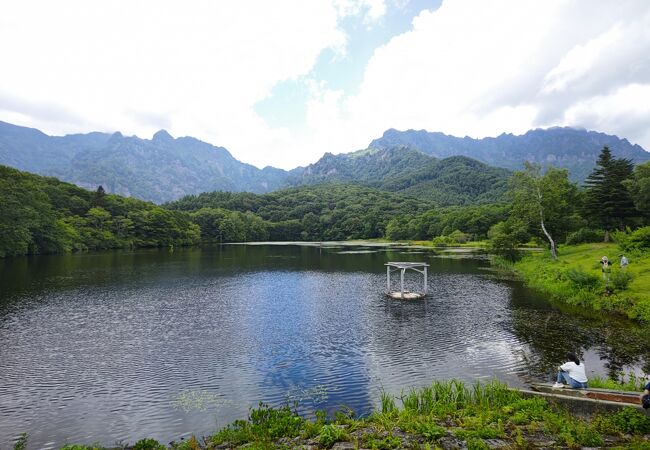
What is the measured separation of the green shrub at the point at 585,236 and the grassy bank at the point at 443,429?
63887 mm

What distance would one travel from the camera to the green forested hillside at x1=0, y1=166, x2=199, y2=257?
3816 inches

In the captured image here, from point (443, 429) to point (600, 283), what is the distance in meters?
34.8

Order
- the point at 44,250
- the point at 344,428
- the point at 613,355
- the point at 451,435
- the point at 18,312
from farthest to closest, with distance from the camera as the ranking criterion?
the point at 44,250
the point at 18,312
the point at 613,355
the point at 344,428
the point at 451,435

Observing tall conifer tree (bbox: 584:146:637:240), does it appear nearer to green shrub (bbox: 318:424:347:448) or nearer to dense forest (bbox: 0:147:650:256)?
dense forest (bbox: 0:147:650:256)

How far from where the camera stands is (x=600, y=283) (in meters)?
38.6

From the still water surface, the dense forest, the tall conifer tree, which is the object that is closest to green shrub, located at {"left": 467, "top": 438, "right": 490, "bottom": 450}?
the still water surface

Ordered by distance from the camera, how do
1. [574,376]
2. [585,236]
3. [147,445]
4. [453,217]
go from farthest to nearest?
1. [453,217]
2. [585,236]
3. [574,376]
4. [147,445]

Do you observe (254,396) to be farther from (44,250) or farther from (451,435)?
(44,250)

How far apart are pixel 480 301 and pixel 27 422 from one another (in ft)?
130

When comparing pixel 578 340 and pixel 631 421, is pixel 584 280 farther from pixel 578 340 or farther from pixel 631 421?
pixel 631 421

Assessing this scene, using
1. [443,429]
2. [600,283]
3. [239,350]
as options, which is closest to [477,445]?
[443,429]

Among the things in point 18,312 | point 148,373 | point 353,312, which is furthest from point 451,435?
point 18,312

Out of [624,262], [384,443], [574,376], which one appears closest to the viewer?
[384,443]

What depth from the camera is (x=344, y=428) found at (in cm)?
1414
